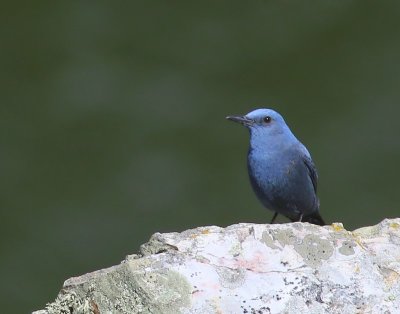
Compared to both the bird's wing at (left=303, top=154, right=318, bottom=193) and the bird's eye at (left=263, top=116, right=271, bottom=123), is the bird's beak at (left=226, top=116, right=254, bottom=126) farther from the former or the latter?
the bird's wing at (left=303, top=154, right=318, bottom=193)

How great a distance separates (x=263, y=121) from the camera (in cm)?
670

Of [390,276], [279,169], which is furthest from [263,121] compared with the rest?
[390,276]

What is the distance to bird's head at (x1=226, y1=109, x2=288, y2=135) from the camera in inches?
263

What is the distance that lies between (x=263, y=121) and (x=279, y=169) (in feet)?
1.34

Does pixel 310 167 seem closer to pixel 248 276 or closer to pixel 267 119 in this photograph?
pixel 267 119

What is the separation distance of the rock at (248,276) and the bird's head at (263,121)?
2707mm

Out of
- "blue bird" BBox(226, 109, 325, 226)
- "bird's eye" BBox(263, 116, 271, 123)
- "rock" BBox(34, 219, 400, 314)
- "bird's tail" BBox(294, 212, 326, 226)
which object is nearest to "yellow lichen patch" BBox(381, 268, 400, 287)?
"rock" BBox(34, 219, 400, 314)

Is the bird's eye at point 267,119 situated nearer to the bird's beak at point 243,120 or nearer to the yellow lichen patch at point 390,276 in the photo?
the bird's beak at point 243,120

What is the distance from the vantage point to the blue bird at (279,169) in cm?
650

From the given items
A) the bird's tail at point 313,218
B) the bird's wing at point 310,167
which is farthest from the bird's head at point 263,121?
the bird's tail at point 313,218

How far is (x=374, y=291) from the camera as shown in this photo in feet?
12.1

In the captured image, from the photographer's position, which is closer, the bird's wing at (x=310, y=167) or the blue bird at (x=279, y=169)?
the blue bird at (x=279, y=169)

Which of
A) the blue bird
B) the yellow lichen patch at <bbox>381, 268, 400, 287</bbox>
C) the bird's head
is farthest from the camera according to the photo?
the bird's head

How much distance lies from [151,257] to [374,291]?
3.05 feet
